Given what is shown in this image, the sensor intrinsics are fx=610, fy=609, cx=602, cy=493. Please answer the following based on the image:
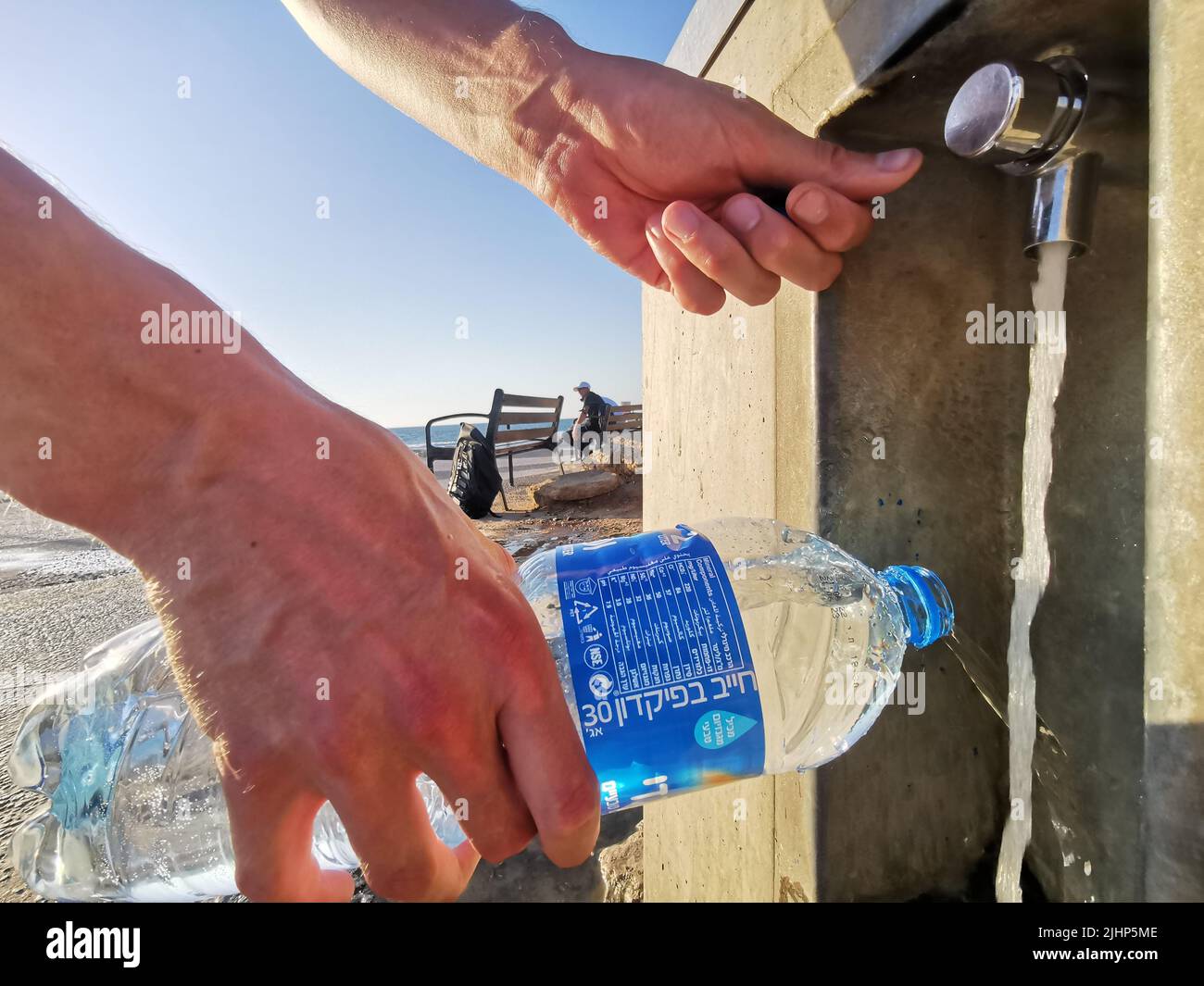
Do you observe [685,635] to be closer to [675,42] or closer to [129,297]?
[129,297]

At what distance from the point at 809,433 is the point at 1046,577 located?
0.44 m

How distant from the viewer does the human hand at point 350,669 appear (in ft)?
1.90

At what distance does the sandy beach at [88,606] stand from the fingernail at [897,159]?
1.18 m

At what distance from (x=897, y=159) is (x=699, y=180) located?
0.34m

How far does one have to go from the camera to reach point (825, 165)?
964mm

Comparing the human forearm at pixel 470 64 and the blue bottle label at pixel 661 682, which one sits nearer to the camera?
the blue bottle label at pixel 661 682

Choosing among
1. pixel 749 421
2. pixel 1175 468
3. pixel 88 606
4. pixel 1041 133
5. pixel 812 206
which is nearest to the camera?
pixel 1175 468

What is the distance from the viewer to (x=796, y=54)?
1.05 metres

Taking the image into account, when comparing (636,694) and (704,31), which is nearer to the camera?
(636,694)

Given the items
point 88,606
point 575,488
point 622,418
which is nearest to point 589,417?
point 622,418

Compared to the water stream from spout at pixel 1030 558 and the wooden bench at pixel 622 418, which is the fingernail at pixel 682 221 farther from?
the wooden bench at pixel 622 418

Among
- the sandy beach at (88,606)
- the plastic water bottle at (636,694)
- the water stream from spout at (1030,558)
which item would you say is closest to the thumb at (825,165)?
the water stream from spout at (1030,558)

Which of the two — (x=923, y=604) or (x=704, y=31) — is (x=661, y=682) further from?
(x=704, y=31)
